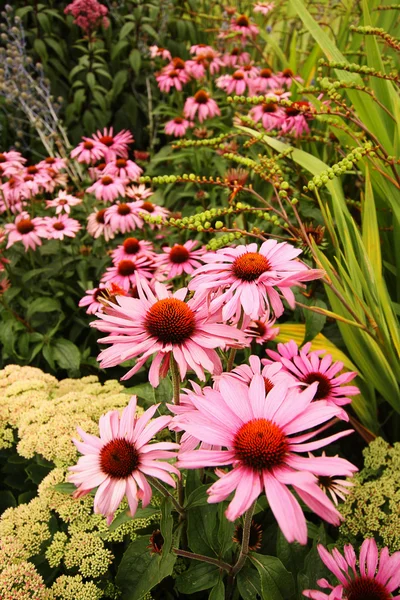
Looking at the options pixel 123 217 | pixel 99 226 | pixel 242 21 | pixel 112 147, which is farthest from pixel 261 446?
pixel 242 21

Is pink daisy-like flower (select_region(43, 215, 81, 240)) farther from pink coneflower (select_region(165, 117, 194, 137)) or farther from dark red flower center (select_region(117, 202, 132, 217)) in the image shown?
pink coneflower (select_region(165, 117, 194, 137))

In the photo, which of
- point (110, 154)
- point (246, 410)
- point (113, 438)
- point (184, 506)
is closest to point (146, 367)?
point (184, 506)

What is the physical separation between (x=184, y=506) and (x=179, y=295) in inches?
12.7

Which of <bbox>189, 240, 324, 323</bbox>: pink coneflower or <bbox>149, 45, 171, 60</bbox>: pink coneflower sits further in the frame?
<bbox>149, 45, 171, 60</bbox>: pink coneflower

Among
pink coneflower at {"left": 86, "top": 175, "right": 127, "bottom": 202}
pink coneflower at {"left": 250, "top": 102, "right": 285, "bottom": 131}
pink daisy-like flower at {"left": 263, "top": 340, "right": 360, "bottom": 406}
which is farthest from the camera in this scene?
pink coneflower at {"left": 250, "top": 102, "right": 285, "bottom": 131}

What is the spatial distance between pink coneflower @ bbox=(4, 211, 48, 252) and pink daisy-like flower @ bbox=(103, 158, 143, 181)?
311 mm

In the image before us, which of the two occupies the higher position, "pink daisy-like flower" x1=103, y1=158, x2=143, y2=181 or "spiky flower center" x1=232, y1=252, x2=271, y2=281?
"spiky flower center" x1=232, y1=252, x2=271, y2=281

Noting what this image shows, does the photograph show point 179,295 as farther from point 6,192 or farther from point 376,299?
point 6,192

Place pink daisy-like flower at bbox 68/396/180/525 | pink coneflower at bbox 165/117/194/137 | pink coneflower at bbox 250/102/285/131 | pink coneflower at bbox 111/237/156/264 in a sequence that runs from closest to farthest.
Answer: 1. pink daisy-like flower at bbox 68/396/180/525
2. pink coneflower at bbox 111/237/156/264
3. pink coneflower at bbox 250/102/285/131
4. pink coneflower at bbox 165/117/194/137

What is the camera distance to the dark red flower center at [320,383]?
0.85 m

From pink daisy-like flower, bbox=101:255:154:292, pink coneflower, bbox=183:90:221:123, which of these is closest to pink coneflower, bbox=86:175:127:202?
pink daisy-like flower, bbox=101:255:154:292

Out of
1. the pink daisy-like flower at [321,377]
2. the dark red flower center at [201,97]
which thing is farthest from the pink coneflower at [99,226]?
the pink daisy-like flower at [321,377]

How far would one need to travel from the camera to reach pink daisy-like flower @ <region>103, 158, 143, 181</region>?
1.80 meters

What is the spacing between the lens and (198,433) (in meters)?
0.51
